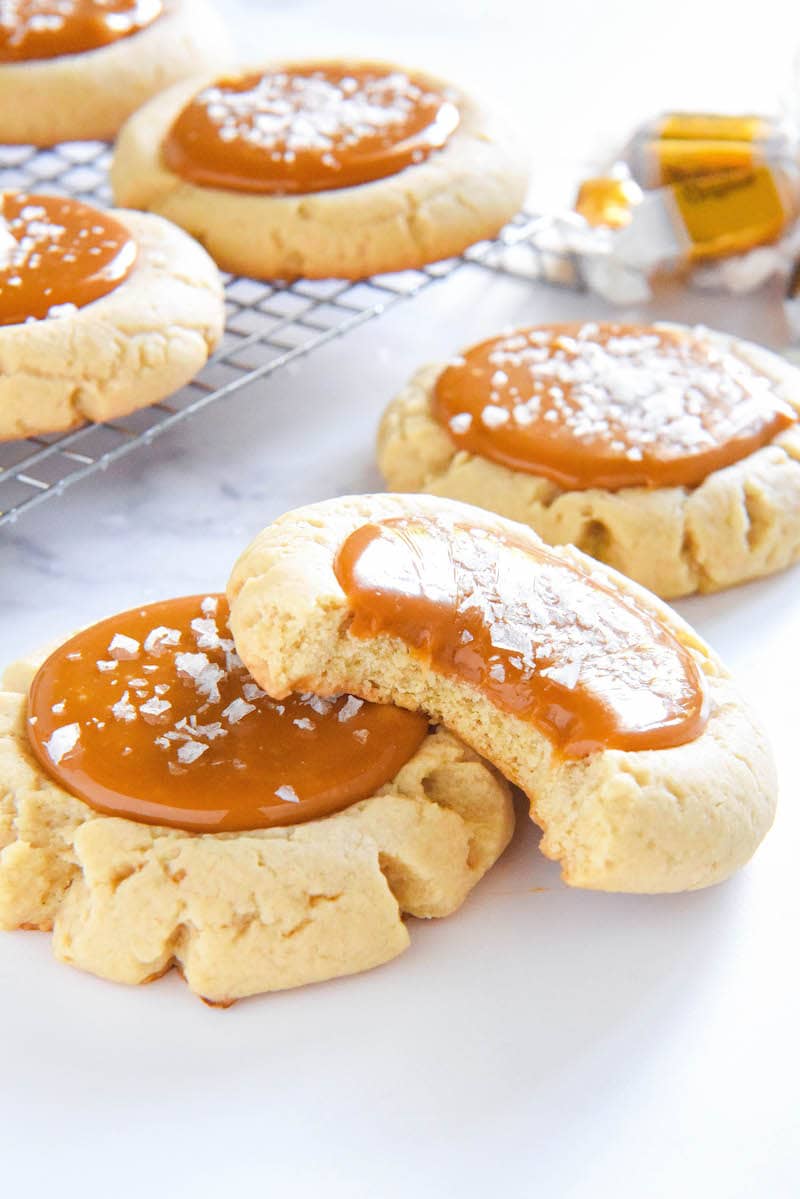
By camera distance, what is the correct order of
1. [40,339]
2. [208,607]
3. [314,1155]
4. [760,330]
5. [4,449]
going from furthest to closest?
[760,330], [4,449], [40,339], [208,607], [314,1155]

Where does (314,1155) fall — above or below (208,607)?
below

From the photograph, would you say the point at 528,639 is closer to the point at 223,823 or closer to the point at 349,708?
the point at 349,708

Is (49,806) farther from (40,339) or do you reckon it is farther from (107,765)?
(40,339)

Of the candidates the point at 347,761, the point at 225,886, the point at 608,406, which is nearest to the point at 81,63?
the point at 608,406

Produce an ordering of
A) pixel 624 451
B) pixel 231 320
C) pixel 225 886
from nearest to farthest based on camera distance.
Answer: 1. pixel 225 886
2. pixel 624 451
3. pixel 231 320

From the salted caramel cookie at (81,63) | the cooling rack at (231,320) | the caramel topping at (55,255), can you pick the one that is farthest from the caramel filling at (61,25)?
the caramel topping at (55,255)

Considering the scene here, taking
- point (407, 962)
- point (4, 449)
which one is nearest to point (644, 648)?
point (407, 962)

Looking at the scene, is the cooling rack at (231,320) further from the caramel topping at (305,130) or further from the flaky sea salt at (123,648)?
the flaky sea salt at (123,648)
